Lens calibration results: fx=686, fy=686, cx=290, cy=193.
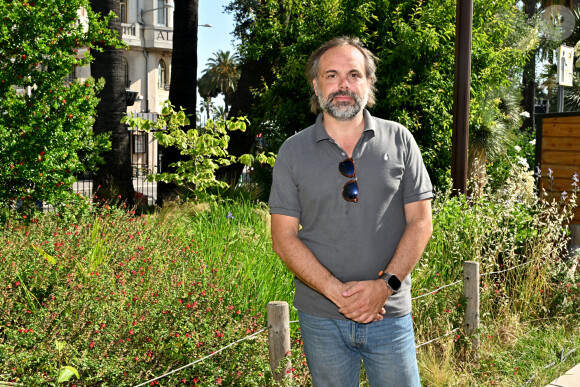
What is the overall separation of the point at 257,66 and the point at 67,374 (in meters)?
10.2

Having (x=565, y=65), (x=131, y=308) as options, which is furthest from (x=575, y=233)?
(x=131, y=308)

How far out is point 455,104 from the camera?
7730mm

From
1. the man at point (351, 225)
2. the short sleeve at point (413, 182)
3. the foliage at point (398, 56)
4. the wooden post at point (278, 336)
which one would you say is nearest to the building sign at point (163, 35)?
the foliage at point (398, 56)

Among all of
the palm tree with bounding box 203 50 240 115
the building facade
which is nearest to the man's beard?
the building facade

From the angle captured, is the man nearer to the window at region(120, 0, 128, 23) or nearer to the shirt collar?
the shirt collar

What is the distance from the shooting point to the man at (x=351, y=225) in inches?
110

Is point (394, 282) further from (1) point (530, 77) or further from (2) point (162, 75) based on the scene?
(2) point (162, 75)

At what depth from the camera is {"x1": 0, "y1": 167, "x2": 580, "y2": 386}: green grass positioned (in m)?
3.99

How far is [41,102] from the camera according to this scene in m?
7.50

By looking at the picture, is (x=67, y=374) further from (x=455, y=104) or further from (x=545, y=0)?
(x=545, y=0)

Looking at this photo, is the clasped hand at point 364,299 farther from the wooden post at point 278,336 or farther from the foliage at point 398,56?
the foliage at point 398,56

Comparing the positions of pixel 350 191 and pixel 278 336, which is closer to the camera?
pixel 350 191

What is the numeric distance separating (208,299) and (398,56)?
23.3ft

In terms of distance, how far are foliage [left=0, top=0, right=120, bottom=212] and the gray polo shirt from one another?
5.11 m
